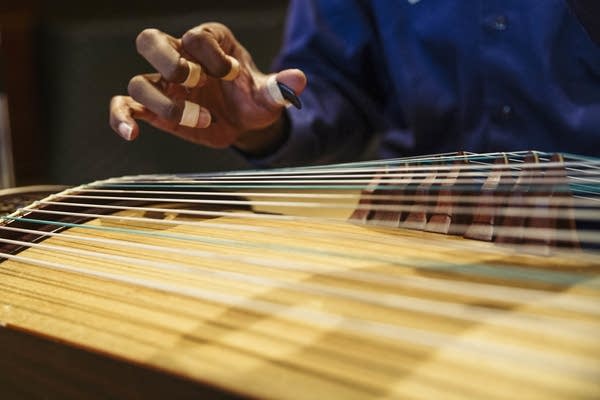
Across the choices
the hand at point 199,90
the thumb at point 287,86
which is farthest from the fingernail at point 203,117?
the thumb at point 287,86

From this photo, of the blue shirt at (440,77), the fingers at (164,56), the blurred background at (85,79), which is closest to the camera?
the fingers at (164,56)

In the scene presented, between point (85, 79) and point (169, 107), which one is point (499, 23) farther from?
point (85, 79)

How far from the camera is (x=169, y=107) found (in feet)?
2.72

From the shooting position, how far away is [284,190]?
785mm

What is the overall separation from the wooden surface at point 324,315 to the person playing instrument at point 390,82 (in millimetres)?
312

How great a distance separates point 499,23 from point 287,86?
52 centimetres

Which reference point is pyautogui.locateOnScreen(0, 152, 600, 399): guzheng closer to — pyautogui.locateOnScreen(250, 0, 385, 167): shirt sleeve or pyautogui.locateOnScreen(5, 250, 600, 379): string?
pyautogui.locateOnScreen(5, 250, 600, 379): string

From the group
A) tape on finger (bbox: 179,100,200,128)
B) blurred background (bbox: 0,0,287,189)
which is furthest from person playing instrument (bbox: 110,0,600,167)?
blurred background (bbox: 0,0,287,189)

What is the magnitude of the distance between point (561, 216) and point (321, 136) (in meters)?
0.89

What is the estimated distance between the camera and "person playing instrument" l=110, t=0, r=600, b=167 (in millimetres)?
843

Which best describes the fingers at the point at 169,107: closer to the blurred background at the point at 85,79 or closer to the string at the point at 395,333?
the string at the point at 395,333

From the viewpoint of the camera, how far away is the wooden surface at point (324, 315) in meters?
0.35

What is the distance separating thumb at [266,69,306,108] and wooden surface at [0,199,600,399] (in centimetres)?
27

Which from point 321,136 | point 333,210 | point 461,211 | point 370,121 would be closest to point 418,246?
point 461,211
